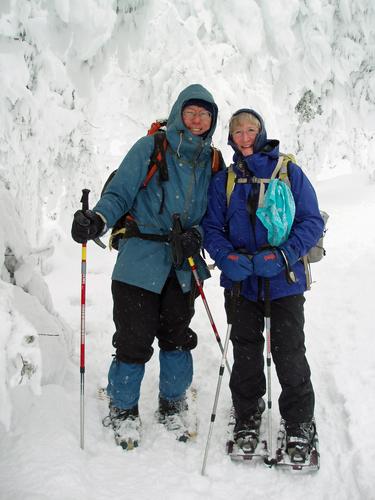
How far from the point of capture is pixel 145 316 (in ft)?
11.0

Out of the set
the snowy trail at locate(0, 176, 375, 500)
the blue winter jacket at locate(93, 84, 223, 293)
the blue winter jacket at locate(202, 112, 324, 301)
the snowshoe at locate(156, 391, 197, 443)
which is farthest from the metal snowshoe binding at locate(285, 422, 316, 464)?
the blue winter jacket at locate(93, 84, 223, 293)

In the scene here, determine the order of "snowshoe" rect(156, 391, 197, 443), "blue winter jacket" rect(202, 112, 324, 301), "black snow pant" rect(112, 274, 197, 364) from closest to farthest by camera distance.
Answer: "blue winter jacket" rect(202, 112, 324, 301) < "black snow pant" rect(112, 274, 197, 364) < "snowshoe" rect(156, 391, 197, 443)

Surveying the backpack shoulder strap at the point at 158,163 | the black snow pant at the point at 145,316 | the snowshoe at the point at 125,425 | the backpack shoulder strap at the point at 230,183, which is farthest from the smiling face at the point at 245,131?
the snowshoe at the point at 125,425

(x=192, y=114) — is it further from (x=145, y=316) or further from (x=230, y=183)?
(x=145, y=316)

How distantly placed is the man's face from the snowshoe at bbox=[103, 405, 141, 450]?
218 centimetres

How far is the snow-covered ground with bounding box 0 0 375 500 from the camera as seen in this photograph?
2.89 m

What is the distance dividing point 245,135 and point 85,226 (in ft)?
4.28

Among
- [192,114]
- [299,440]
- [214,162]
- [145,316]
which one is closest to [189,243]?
[145,316]

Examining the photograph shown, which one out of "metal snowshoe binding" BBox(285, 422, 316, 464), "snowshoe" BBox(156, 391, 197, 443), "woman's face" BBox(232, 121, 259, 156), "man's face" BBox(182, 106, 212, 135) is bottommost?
"snowshoe" BBox(156, 391, 197, 443)

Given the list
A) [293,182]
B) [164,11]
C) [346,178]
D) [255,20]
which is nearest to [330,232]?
[255,20]

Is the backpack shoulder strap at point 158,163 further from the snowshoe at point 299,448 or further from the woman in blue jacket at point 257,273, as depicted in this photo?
the snowshoe at point 299,448

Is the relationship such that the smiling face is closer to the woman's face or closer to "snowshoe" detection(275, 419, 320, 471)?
the woman's face

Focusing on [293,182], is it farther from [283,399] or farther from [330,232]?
[330,232]

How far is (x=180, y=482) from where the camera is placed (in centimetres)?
296
